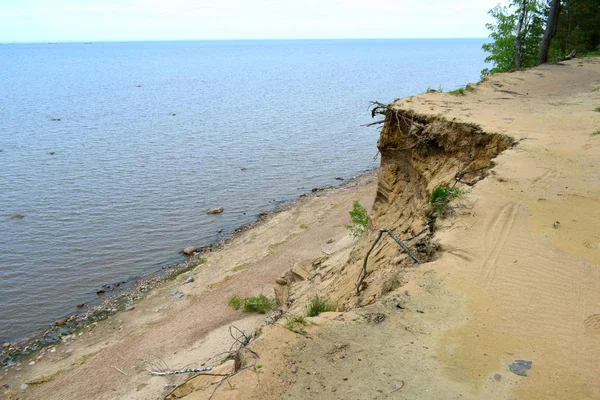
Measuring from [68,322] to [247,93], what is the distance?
175 feet

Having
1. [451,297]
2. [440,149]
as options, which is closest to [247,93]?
[440,149]

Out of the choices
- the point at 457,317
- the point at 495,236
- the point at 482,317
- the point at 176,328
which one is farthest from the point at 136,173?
the point at 482,317

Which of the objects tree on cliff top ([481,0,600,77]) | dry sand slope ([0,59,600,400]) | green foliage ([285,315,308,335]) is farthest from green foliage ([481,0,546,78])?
green foliage ([285,315,308,335])

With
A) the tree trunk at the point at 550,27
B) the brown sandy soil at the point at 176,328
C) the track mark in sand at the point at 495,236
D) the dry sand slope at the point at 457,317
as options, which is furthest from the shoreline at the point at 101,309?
the tree trunk at the point at 550,27

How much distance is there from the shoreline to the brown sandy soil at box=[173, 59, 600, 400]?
10.6m

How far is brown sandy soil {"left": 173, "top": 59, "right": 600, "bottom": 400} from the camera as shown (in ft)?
18.2

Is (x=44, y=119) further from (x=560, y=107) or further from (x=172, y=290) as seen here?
(x=560, y=107)

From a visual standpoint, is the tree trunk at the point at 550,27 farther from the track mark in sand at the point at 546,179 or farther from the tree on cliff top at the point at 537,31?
the track mark in sand at the point at 546,179

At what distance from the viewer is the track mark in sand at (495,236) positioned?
7391 millimetres

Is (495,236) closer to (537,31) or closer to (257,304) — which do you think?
(257,304)

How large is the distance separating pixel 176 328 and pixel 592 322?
1295 centimetres

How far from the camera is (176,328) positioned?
15953 mm

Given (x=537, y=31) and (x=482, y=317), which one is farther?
(x=537, y=31)

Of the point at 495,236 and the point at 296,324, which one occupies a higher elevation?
the point at 495,236
